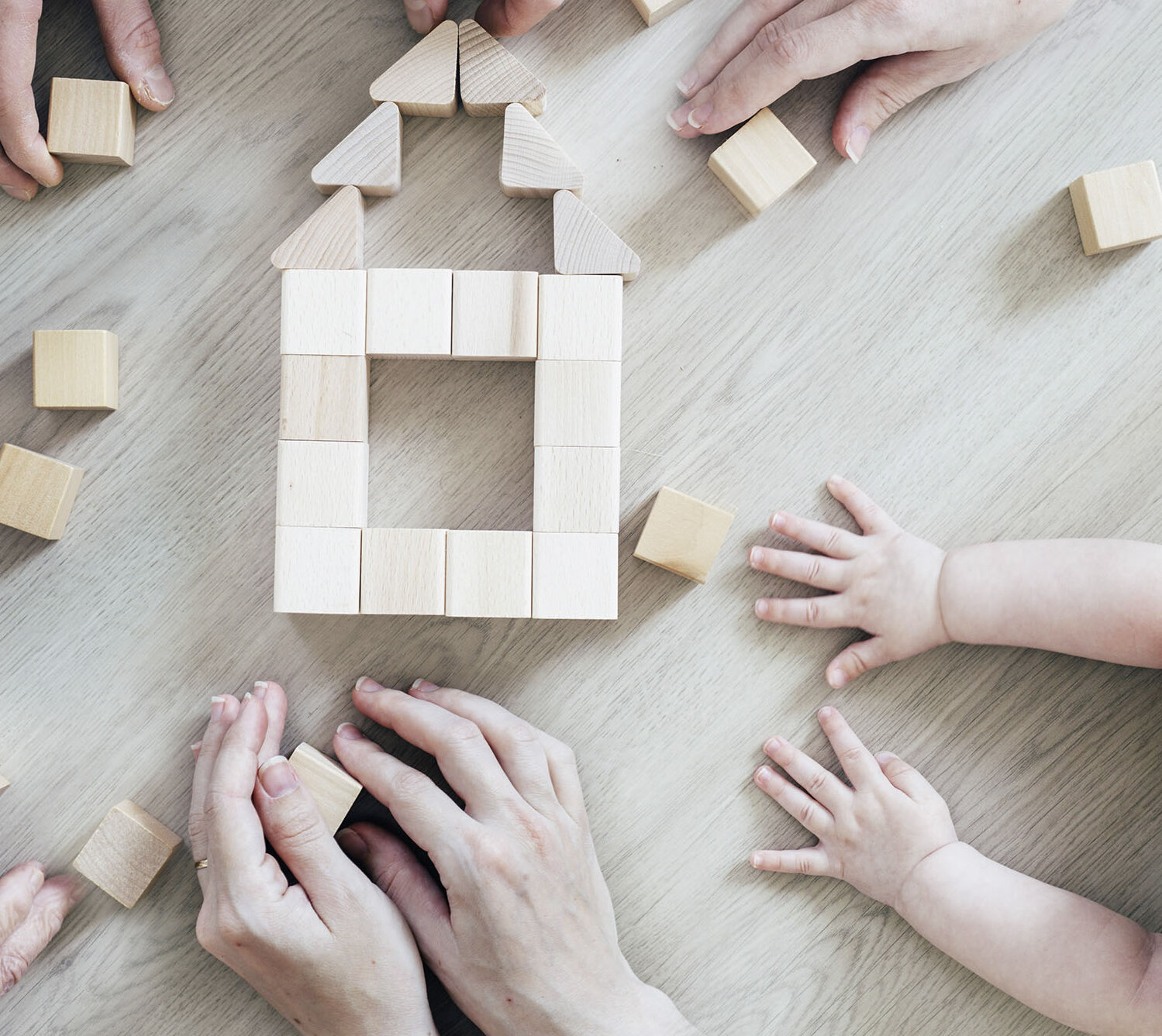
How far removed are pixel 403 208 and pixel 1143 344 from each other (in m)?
0.75

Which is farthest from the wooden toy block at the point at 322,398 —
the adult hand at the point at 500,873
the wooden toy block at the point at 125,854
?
the wooden toy block at the point at 125,854

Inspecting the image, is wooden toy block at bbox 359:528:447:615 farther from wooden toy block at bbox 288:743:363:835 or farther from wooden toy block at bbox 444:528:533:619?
wooden toy block at bbox 288:743:363:835

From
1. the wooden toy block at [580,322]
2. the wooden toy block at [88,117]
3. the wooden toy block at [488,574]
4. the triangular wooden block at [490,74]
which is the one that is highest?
the wooden toy block at [88,117]

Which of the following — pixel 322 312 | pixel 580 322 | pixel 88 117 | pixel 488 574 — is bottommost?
pixel 488 574

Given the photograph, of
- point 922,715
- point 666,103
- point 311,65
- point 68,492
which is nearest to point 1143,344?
point 922,715

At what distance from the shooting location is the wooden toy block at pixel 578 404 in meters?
0.79

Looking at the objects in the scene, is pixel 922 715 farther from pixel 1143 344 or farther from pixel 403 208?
pixel 403 208

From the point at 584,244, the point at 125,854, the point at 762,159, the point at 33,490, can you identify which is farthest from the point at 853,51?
the point at 125,854

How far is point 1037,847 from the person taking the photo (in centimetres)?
86

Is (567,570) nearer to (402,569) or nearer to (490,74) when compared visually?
(402,569)

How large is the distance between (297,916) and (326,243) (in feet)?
2.00

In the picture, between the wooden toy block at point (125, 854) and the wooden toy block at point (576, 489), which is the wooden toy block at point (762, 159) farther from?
the wooden toy block at point (125, 854)

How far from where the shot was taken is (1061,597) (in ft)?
2.67

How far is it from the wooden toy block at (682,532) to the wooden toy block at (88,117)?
2.03 feet
